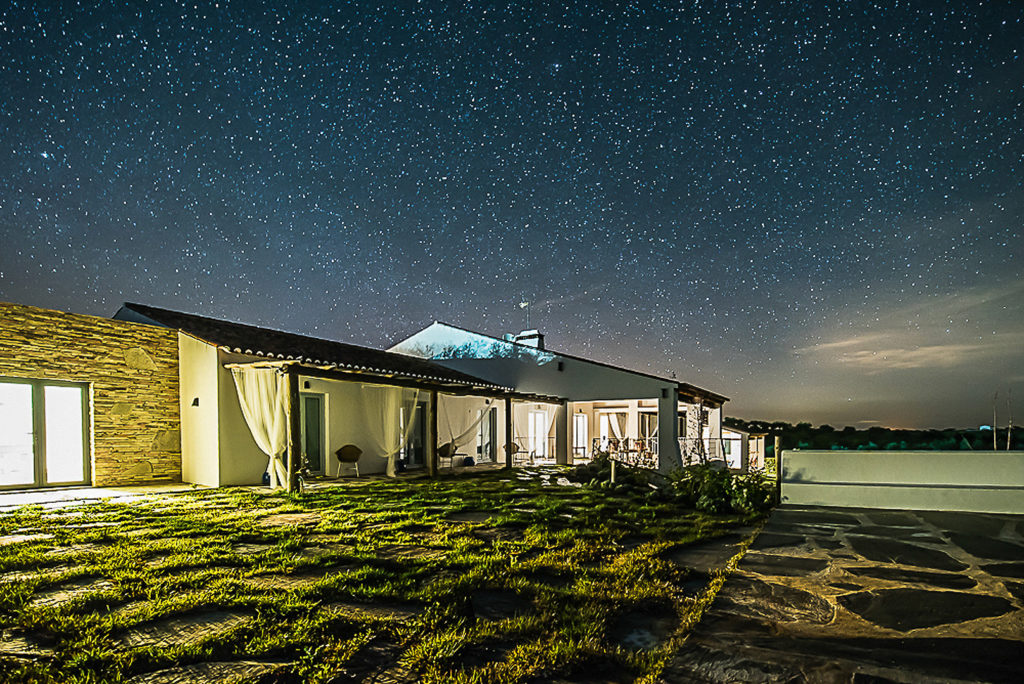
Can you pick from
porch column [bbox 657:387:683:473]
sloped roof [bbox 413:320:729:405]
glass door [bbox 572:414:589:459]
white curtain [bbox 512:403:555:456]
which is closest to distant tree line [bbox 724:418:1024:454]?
porch column [bbox 657:387:683:473]

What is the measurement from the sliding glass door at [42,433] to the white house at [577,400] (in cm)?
1025

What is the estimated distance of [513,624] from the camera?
330cm

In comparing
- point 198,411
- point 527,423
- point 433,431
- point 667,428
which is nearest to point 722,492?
point 433,431

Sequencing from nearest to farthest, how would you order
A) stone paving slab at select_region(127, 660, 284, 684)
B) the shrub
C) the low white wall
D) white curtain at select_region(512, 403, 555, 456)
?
stone paving slab at select_region(127, 660, 284, 684), the low white wall, the shrub, white curtain at select_region(512, 403, 555, 456)

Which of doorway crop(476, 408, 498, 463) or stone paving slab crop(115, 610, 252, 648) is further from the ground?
stone paving slab crop(115, 610, 252, 648)

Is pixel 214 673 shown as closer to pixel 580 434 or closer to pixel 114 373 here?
pixel 114 373

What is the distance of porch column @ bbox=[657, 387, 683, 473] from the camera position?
15844mm

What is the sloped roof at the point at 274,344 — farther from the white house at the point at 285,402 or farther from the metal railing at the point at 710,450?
the metal railing at the point at 710,450

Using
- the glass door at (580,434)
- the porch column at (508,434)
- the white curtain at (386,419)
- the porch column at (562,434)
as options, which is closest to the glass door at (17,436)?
the white curtain at (386,419)

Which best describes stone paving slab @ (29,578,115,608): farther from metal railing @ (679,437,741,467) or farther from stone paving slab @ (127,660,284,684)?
metal railing @ (679,437,741,467)

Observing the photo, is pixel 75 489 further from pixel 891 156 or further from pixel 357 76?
pixel 891 156

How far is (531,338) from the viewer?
821 inches

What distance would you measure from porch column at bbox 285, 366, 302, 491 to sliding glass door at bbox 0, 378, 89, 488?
12.6ft

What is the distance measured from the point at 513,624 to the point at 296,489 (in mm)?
7554
